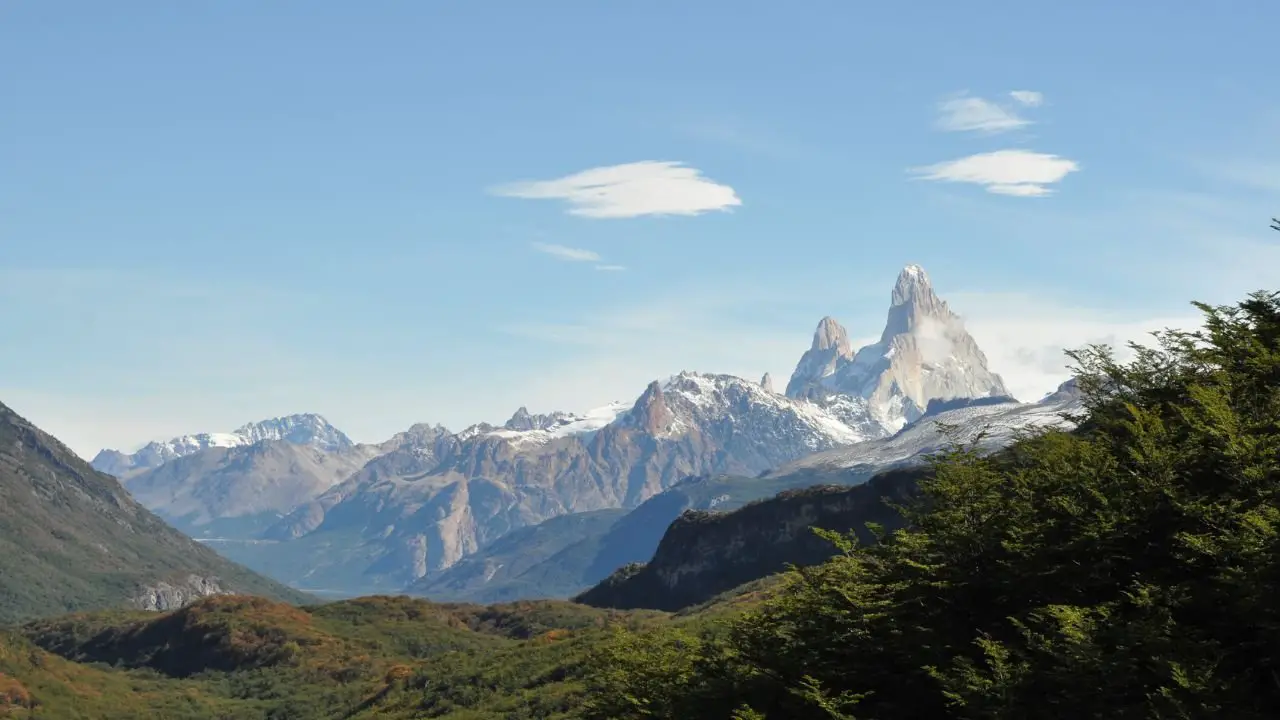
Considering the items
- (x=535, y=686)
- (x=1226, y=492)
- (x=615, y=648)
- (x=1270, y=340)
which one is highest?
(x=1270, y=340)

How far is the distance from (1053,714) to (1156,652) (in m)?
4.25

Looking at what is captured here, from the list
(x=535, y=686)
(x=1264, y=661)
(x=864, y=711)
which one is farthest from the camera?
(x=535, y=686)

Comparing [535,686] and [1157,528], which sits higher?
[1157,528]

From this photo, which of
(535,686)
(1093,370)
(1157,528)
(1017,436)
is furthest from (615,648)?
(535,686)

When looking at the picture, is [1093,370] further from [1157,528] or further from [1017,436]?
[1157,528]

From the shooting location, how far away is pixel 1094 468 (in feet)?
189

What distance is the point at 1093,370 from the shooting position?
7319cm

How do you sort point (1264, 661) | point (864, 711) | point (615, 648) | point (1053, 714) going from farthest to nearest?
point (615, 648) → point (864, 711) → point (1053, 714) → point (1264, 661)

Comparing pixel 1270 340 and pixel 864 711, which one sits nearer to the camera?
pixel 864 711

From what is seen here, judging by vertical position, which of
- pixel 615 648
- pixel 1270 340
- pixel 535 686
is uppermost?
pixel 1270 340

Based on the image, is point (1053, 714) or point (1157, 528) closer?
point (1053, 714)

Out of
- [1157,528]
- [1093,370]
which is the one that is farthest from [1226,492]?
[1093,370]

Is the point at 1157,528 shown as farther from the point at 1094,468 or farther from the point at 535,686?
the point at 535,686

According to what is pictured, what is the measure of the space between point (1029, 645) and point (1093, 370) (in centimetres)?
2904
